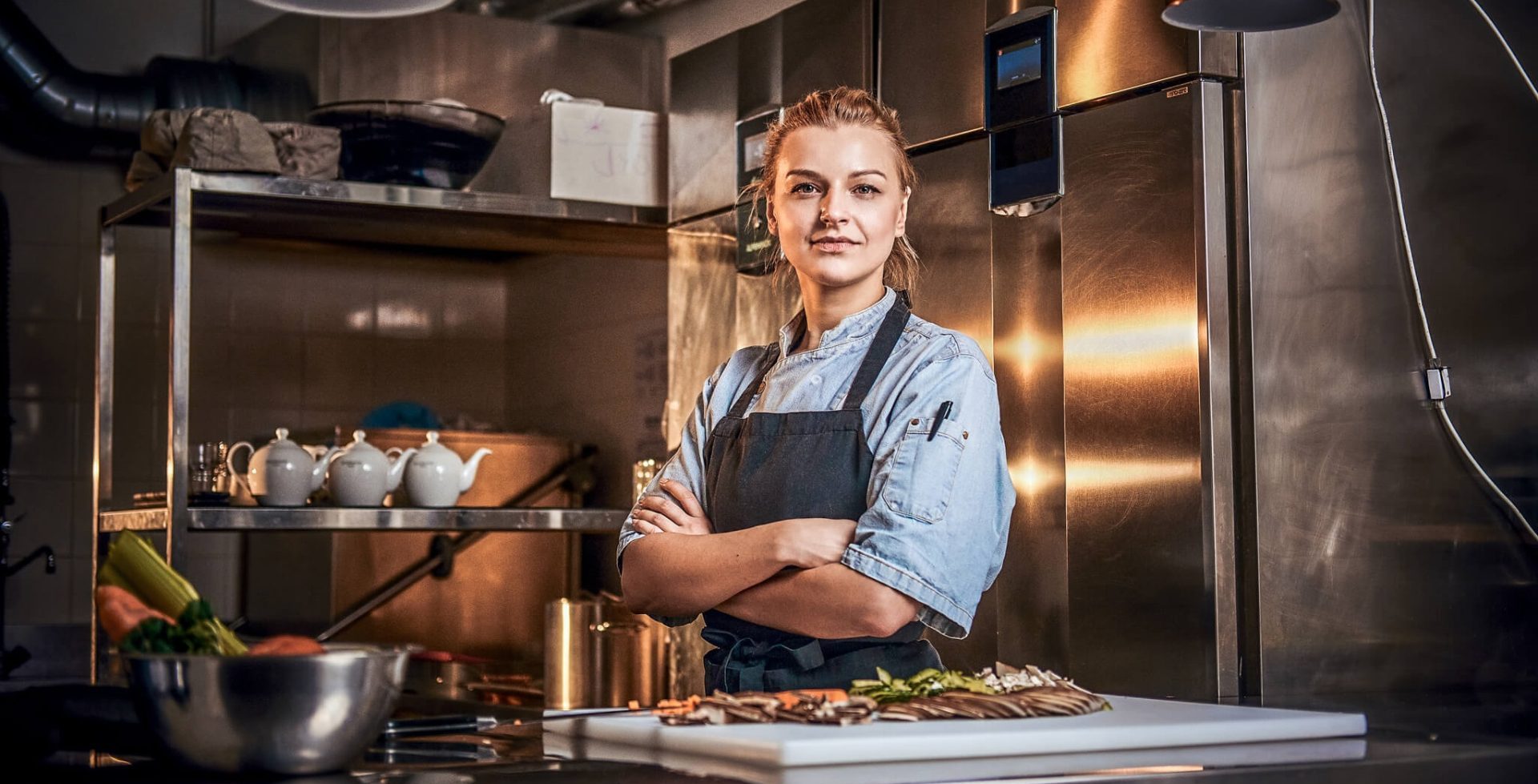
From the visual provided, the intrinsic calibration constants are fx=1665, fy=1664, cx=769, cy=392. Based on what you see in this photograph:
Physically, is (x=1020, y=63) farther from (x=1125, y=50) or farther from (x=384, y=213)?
(x=384, y=213)

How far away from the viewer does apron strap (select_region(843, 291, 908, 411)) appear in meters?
1.87

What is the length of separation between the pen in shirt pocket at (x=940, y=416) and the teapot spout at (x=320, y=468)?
5.79 feet

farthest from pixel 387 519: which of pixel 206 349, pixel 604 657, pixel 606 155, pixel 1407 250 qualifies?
pixel 1407 250

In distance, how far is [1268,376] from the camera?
2098mm

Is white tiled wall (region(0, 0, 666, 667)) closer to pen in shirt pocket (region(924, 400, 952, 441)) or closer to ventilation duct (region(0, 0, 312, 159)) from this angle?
ventilation duct (region(0, 0, 312, 159))

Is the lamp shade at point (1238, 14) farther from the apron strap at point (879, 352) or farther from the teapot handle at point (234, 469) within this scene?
the teapot handle at point (234, 469)

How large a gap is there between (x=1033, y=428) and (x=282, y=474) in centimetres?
150

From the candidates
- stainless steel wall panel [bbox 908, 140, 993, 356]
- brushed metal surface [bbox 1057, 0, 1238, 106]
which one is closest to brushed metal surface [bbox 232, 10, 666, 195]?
stainless steel wall panel [bbox 908, 140, 993, 356]

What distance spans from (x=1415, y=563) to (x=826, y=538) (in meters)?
0.91

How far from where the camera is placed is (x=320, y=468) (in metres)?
3.21

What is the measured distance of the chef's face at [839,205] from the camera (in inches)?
74.6

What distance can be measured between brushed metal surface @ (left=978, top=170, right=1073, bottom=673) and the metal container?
1.11 m

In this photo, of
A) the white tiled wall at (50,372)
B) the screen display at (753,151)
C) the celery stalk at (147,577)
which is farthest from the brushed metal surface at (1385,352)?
the white tiled wall at (50,372)

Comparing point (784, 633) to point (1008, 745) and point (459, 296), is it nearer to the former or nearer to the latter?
point (1008, 745)
